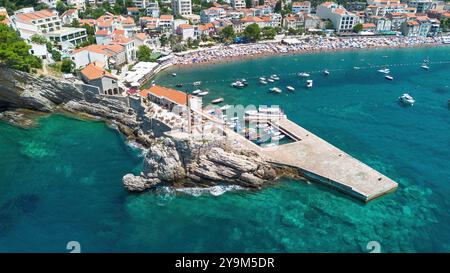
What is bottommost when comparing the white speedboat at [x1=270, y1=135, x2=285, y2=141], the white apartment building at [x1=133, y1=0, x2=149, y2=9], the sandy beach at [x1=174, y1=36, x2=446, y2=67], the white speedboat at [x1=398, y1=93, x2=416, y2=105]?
the white speedboat at [x1=270, y1=135, x2=285, y2=141]

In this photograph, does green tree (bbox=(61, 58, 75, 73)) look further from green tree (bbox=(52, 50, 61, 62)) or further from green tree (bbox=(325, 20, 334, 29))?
green tree (bbox=(325, 20, 334, 29))

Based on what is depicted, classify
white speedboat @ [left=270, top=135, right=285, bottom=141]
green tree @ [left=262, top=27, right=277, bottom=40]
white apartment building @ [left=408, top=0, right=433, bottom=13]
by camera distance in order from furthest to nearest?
white apartment building @ [left=408, top=0, right=433, bottom=13] → green tree @ [left=262, top=27, right=277, bottom=40] → white speedboat @ [left=270, top=135, right=285, bottom=141]

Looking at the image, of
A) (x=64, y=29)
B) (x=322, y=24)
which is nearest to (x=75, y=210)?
(x=64, y=29)

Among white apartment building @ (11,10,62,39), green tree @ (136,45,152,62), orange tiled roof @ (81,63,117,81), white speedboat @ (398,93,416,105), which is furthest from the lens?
green tree @ (136,45,152,62)

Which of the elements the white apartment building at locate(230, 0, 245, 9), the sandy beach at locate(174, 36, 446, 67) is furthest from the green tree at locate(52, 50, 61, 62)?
the white apartment building at locate(230, 0, 245, 9)

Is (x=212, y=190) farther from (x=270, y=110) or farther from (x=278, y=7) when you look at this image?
(x=278, y=7)

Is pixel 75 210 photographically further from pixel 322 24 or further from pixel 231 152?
pixel 322 24

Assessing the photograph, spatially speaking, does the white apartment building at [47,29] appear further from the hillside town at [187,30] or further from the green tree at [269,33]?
the green tree at [269,33]

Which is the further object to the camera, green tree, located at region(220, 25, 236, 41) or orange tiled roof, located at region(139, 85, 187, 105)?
green tree, located at region(220, 25, 236, 41)

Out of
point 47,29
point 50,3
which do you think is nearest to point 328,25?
point 47,29

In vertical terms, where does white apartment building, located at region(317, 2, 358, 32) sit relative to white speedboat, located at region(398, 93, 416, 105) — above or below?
above
